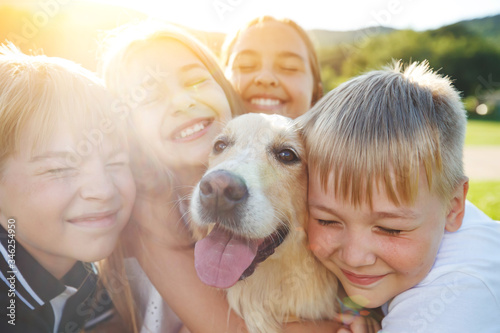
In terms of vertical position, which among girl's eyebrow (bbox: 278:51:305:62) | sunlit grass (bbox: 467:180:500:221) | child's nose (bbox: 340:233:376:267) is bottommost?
sunlit grass (bbox: 467:180:500:221)

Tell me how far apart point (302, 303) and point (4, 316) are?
197 centimetres

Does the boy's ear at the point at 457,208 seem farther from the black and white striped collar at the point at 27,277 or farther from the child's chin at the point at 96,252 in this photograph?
the black and white striped collar at the point at 27,277

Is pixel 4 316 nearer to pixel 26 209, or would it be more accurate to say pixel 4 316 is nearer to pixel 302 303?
pixel 26 209

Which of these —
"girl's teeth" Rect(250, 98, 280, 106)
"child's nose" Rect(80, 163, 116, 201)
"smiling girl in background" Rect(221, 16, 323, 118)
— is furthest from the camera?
"girl's teeth" Rect(250, 98, 280, 106)

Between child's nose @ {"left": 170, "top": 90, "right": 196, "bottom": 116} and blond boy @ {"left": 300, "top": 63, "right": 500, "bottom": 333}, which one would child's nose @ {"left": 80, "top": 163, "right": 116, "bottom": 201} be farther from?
blond boy @ {"left": 300, "top": 63, "right": 500, "bottom": 333}

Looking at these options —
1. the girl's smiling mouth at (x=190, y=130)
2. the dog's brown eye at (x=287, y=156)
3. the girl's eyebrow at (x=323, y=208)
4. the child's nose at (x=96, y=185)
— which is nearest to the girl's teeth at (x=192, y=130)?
the girl's smiling mouth at (x=190, y=130)

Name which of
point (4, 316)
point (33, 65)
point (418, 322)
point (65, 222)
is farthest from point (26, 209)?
point (418, 322)

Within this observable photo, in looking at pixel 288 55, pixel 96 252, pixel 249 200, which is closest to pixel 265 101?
pixel 288 55

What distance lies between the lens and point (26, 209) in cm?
Result: 239

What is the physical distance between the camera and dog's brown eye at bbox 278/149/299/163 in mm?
A: 2770

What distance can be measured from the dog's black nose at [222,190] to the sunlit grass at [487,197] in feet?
20.6

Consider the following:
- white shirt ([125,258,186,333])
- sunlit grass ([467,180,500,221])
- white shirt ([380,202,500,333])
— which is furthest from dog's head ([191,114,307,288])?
sunlit grass ([467,180,500,221])

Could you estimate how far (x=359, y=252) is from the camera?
2.28m

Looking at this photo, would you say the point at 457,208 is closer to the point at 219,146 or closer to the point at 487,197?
the point at 219,146
